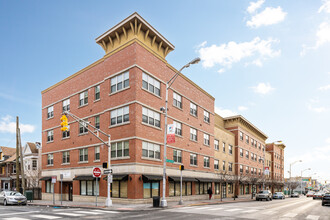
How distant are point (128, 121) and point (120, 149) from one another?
2937 mm

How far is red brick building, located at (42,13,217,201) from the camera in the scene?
87.7 ft

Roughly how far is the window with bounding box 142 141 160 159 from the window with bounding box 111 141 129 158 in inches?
64.6

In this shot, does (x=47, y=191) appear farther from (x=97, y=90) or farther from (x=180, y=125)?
(x=180, y=125)

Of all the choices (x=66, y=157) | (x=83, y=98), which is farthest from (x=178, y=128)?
(x=66, y=157)

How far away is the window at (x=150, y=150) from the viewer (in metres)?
27.0

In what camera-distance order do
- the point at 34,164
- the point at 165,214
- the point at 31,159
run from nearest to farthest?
the point at 165,214
the point at 34,164
the point at 31,159

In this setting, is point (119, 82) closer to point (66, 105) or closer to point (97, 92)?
point (97, 92)

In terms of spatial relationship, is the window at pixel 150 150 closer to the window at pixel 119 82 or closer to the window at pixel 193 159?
the window at pixel 119 82

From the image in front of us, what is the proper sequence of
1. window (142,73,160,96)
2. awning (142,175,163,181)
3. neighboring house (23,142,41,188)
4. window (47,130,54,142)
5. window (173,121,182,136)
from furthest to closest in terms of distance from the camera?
neighboring house (23,142,41,188)
window (47,130,54,142)
window (173,121,182,136)
window (142,73,160,96)
awning (142,175,163,181)

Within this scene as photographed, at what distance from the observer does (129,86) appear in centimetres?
2725

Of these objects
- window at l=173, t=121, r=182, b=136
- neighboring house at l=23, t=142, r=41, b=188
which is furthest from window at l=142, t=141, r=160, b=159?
neighboring house at l=23, t=142, r=41, b=188

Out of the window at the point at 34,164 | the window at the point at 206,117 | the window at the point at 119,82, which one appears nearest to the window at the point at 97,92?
the window at the point at 119,82

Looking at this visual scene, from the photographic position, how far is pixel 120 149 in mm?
27312

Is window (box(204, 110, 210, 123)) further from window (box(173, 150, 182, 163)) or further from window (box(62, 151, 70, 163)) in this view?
window (box(62, 151, 70, 163))
